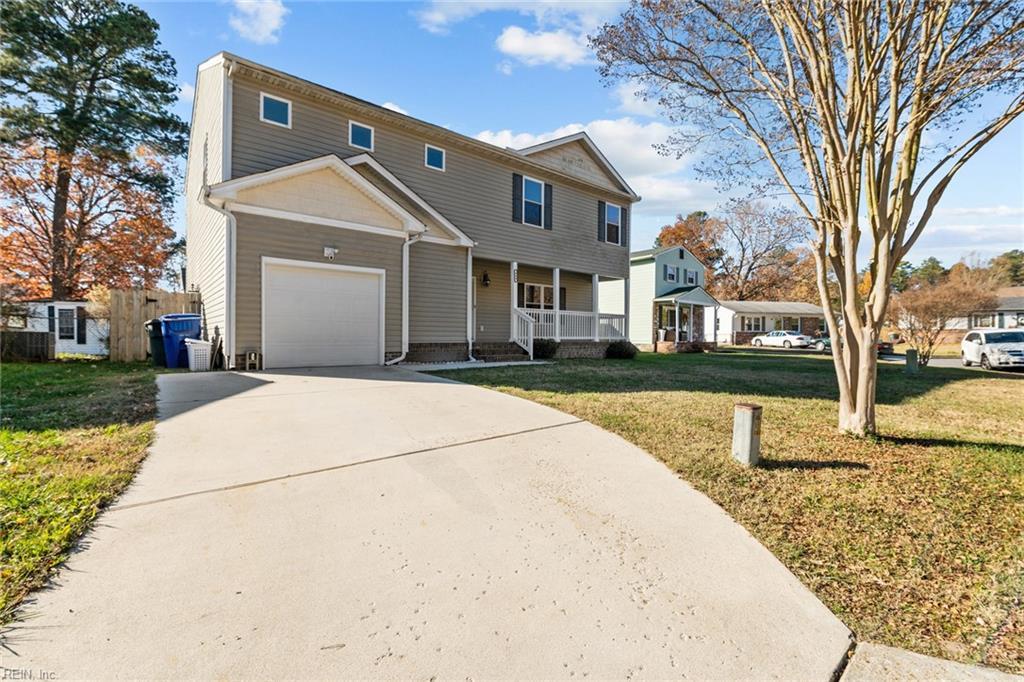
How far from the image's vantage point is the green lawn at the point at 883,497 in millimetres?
2189

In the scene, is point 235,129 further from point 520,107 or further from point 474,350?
point 474,350

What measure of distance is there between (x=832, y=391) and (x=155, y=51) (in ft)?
85.2

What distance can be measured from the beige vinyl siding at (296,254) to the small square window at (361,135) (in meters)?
2.80

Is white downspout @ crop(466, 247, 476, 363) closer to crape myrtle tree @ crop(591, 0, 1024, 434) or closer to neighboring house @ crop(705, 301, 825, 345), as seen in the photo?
crape myrtle tree @ crop(591, 0, 1024, 434)

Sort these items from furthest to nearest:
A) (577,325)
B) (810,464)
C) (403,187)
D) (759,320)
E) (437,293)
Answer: (759,320) → (577,325) → (437,293) → (403,187) → (810,464)

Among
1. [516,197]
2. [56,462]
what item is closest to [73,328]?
[516,197]

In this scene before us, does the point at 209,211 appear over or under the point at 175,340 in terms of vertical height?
over

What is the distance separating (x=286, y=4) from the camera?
8.66m

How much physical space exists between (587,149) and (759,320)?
3098 cm

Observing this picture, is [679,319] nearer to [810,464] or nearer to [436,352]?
[436,352]

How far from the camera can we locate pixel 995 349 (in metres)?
16.8

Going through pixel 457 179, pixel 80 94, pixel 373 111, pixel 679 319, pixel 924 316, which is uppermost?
pixel 80 94

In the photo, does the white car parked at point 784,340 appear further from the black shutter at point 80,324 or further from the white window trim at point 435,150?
the black shutter at point 80,324

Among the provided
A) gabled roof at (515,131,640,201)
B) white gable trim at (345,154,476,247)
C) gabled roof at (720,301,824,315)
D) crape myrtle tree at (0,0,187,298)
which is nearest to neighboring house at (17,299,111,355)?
crape myrtle tree at (0,0,187,298)
